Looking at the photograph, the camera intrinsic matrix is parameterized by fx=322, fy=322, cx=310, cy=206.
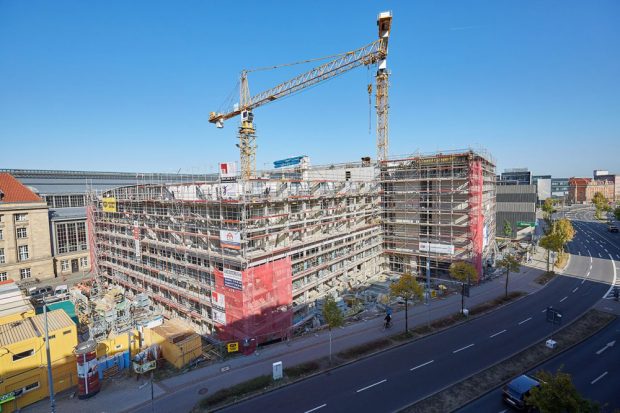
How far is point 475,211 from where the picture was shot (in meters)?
38.2

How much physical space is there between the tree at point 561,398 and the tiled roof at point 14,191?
65.3m

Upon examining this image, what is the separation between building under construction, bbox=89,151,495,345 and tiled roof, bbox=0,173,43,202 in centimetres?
1365

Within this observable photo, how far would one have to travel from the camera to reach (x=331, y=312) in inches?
900

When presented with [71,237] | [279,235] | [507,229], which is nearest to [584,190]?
[507,229]

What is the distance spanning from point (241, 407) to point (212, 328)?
40.4ft

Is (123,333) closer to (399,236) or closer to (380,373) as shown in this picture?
(380,373)

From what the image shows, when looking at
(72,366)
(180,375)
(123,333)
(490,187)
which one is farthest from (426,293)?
(72,366)

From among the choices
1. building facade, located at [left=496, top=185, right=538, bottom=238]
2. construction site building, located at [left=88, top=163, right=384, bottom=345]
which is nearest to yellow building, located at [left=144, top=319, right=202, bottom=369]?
construction site building, located at [left=88, top=163, right=384, bottom=345]

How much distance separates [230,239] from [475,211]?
94.8 feet

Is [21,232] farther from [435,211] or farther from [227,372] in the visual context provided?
[435,211]

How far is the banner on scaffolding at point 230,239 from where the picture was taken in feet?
83.2

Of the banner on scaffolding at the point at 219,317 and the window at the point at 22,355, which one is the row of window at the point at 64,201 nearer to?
the window at the point at 22,355

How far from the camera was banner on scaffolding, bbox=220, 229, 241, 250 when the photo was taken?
83.2ft

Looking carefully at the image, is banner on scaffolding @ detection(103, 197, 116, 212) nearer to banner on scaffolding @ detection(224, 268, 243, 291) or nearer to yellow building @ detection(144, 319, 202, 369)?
yellow building @ detection(144, 319, 202, 369)
